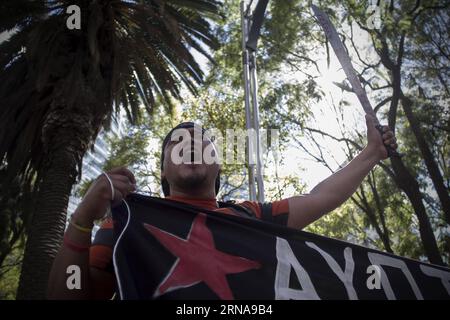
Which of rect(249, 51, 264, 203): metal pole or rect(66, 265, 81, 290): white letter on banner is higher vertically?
rect(249, 51, 264, 203): metal pole

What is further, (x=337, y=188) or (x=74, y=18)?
(x=74, y=18)

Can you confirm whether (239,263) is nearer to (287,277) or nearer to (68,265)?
(287,277)

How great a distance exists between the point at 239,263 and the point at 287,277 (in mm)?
274

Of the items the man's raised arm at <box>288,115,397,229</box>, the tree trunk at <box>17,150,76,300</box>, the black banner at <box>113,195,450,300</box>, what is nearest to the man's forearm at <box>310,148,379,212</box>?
the man's raised arm at <box>288,115,397,229</box>

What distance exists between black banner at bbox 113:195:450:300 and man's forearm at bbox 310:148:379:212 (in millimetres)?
280

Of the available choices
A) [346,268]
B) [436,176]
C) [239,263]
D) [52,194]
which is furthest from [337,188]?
[436,176]

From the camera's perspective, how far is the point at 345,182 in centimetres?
249

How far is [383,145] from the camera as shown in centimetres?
256

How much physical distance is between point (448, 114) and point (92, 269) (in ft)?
35.8

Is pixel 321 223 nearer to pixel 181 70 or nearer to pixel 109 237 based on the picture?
pixel 181 70

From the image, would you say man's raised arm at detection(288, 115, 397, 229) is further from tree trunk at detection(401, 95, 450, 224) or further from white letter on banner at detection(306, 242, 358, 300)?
tree trunk at detection(401, 95, 450, 224)

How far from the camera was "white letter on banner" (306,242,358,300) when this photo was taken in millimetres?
2105

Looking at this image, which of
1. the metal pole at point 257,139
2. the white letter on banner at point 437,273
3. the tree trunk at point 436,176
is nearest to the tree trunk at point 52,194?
the metal pole at point 257,139
